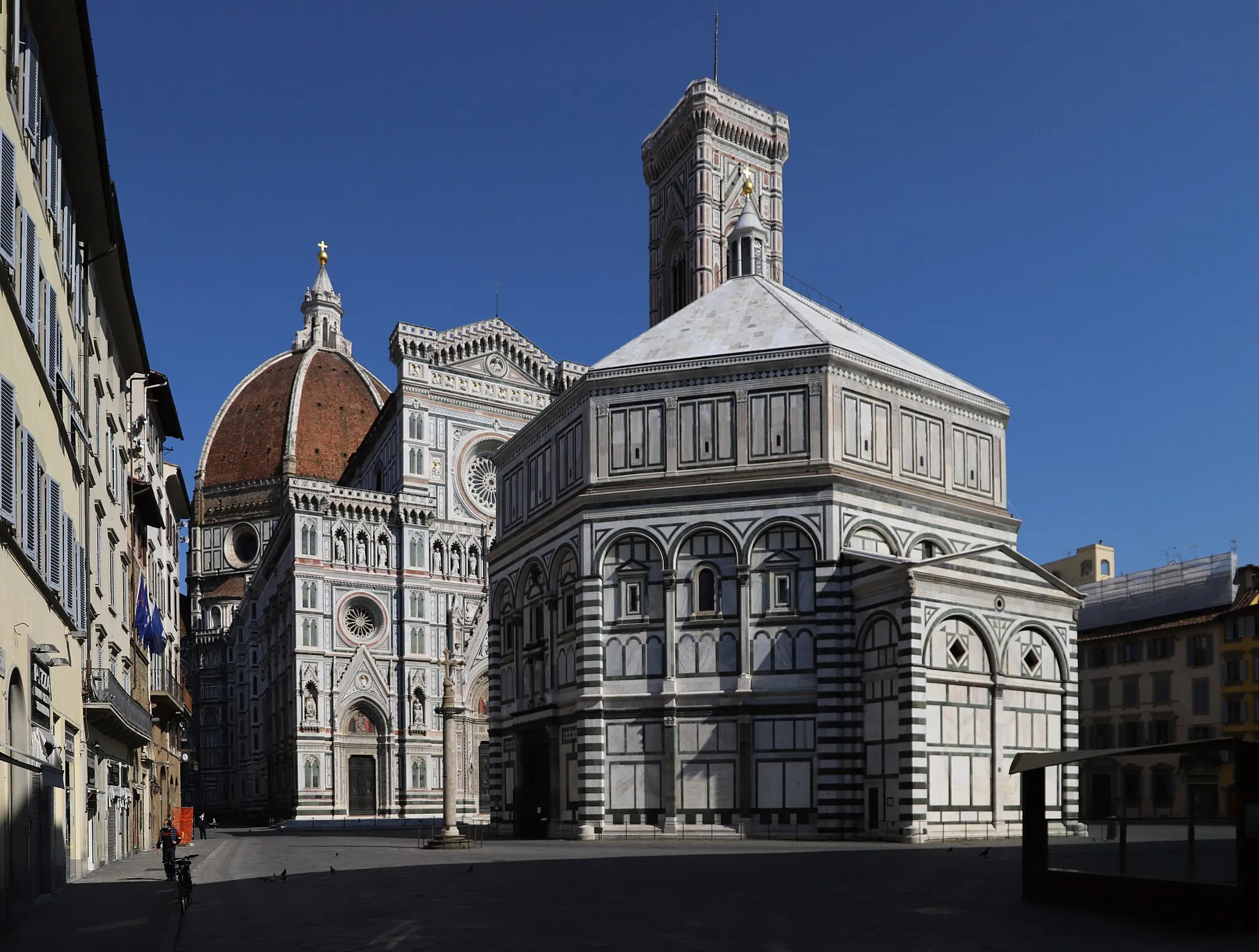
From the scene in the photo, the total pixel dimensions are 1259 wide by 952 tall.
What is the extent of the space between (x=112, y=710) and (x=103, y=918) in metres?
10.3

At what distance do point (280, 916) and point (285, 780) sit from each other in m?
64.7

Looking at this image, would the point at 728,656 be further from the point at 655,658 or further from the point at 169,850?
the point at 169,850

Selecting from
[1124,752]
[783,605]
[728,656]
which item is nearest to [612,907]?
[1124,752]

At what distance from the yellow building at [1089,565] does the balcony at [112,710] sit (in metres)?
61.1

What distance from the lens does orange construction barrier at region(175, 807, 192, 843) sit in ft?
149

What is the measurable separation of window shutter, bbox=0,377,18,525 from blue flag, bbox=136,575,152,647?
21.8m

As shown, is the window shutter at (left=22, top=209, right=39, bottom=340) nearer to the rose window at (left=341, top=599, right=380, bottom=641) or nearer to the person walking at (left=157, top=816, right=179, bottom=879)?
the person walking at (left=157, top=816, right=179, bottom=879)

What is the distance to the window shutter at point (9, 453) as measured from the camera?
1577 cm

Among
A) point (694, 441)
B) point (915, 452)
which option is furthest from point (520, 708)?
point (915, 452)

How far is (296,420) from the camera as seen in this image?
122375mm

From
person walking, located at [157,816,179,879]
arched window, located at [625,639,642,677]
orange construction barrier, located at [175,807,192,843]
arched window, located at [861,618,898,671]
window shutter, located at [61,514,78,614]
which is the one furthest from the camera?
orange construction barrier, located at [175,807,192,843]

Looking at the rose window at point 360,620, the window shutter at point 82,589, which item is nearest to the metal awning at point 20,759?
the window shutter at point 82,589

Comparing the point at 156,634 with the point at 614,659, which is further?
the point at 614,659

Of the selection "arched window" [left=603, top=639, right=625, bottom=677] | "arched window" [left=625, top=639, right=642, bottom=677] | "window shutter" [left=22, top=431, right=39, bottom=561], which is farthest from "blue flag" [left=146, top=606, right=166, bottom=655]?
"window shutter" [left=22, top=431, right=39, bottom=561]
